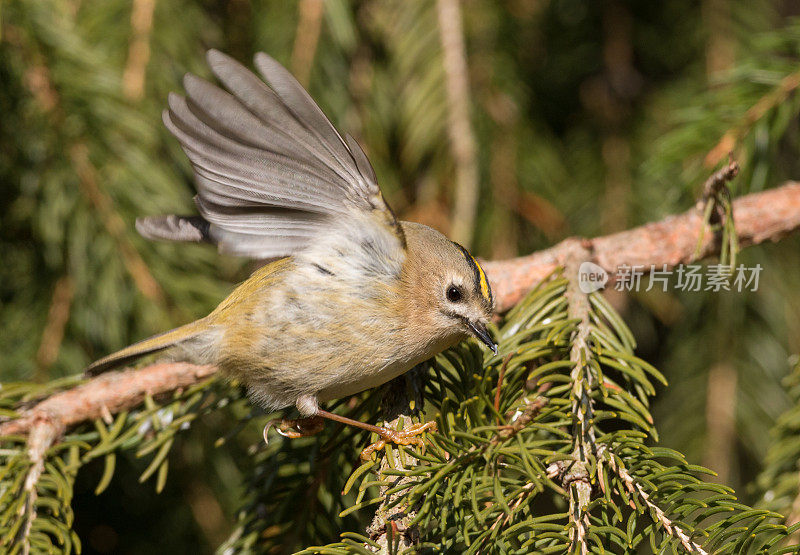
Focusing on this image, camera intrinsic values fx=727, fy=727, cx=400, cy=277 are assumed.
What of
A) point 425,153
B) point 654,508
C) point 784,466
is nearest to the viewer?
point 654,508

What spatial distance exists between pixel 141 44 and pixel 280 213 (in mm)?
764

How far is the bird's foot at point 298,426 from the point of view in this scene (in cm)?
137

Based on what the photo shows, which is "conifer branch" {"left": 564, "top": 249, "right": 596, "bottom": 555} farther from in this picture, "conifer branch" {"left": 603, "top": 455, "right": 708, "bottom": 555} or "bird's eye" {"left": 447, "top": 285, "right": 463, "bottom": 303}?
"bird's eye" {"left": 447, "top": 285, "right": 463, "bottom": 303}

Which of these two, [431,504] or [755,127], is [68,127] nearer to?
[431,504]

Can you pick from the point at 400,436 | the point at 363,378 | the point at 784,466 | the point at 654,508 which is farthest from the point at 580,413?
the point at 784,466

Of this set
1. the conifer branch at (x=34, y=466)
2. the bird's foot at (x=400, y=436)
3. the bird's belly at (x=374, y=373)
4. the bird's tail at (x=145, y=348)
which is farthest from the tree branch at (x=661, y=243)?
the conifer branch at (x=34, y=466)

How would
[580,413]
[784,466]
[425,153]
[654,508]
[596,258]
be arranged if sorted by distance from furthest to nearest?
[425,153] < [596,258] < [784,466] < [580,413] < [654,508]

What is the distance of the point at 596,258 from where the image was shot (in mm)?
1414

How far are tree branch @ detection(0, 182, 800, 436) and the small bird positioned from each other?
0.05 m

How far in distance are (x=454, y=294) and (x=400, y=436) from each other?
0.34m

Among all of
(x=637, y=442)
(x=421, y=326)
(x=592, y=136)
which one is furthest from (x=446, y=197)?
(x=637, y=442)

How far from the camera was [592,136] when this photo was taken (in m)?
2.19

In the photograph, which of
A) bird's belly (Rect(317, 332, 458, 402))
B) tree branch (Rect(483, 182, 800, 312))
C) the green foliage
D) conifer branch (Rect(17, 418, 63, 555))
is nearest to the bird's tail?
conifer branch (Rect(17, 418, 63, 555))

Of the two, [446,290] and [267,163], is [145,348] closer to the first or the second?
[267,163]
